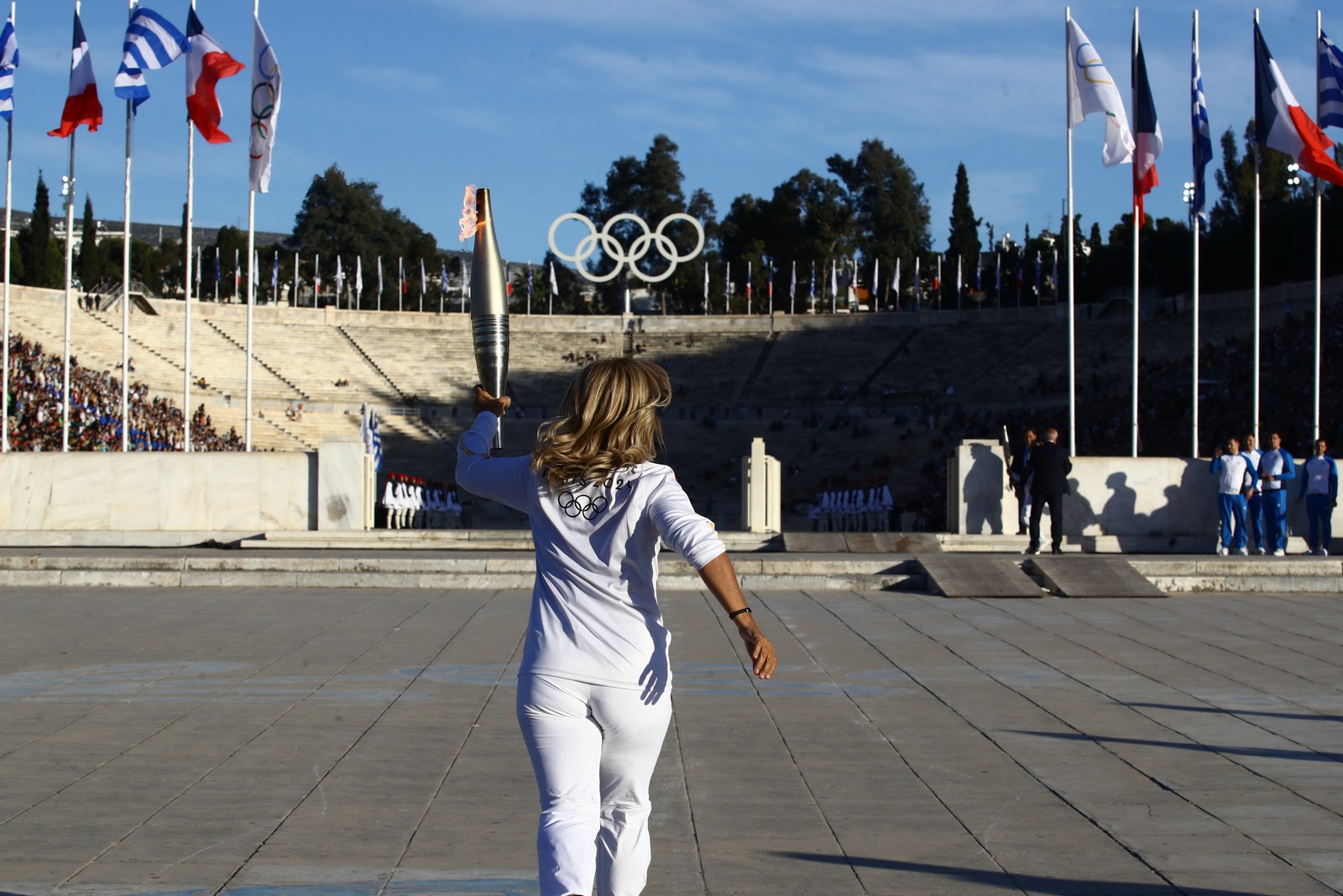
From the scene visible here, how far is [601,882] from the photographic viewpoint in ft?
11.7

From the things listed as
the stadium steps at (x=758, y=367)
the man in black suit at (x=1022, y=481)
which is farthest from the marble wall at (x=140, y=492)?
the stadium steps at (x=758, y=367)

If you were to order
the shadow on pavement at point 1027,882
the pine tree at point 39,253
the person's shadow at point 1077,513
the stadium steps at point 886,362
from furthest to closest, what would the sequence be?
the pine tree at point 39,253
the stadium steps at point 886,362
the person's shadow at point 1077,513
the shadow on pavement at point 1027,882

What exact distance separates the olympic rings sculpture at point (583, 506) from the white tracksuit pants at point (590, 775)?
1.40 feet

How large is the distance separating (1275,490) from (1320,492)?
583 mm

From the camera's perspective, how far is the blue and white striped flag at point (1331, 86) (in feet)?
72.2

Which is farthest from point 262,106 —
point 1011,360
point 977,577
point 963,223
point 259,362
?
point 963,223

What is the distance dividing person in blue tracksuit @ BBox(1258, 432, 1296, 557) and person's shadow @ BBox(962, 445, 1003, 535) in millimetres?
3708

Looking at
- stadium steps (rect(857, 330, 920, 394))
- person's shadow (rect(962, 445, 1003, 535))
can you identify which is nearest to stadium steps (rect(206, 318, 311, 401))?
stadium steps (rect(857, 330, 920, 394))

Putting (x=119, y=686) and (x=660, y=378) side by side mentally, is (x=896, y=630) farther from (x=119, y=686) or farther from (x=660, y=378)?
(x=660, y=378)

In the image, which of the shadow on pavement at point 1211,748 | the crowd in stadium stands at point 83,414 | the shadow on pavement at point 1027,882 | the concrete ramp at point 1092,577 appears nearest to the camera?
the shadow on pavement at point 1027,882

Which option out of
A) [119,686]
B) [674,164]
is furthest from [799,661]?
[674,164]

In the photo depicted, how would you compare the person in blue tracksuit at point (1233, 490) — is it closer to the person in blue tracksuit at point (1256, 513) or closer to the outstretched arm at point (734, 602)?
the person in blue tracksuit at point (1256, 513)

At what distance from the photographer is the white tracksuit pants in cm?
338

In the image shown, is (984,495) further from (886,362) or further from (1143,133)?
(886,362)
